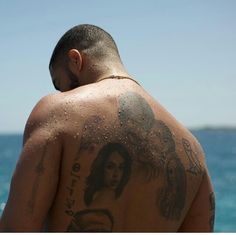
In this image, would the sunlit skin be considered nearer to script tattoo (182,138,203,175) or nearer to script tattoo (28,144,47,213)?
script tattoo (28,144,47,213)

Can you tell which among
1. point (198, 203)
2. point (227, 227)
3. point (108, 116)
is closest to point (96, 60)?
point (108, 116)

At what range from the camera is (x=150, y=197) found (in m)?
2.34

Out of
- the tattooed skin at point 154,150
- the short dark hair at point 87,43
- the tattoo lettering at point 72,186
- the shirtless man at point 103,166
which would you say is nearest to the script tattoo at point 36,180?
the shirtless man at point 103,166

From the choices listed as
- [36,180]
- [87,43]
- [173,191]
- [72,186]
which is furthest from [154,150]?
[87,43]

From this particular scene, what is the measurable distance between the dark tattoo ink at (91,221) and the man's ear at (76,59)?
819mm

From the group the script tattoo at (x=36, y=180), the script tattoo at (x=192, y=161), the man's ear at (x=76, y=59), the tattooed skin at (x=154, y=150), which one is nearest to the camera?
the script tattoo at (x=36, y=180)

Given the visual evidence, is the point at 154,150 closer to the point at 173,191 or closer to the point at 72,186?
the point at 173,191

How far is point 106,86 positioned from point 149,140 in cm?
35

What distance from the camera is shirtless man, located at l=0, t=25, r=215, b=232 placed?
2.20 m

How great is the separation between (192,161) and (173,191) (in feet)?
0.75

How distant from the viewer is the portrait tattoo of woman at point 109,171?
223cm

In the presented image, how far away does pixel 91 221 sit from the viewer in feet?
7.39

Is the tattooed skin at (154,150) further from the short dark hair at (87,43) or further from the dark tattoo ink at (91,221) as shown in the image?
the short dark hair at (87,43)

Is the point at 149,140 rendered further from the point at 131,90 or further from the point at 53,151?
the point at 53,151
